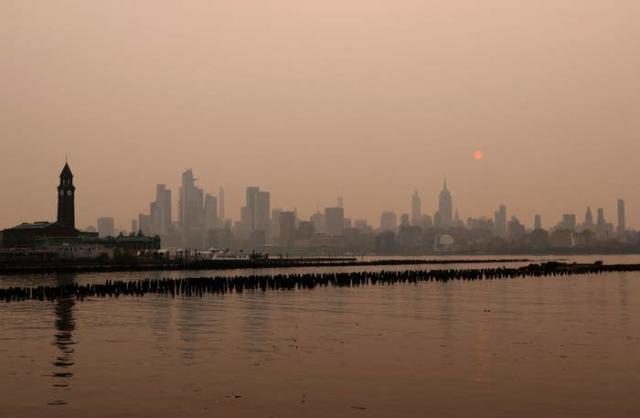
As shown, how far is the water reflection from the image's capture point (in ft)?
92.2

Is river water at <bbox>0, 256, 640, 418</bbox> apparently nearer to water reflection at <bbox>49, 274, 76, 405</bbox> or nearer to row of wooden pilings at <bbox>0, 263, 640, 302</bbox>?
water reflection at <bbox>49, 274, 76, 405</bbox>

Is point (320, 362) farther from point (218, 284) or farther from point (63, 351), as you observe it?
point (218, 284)

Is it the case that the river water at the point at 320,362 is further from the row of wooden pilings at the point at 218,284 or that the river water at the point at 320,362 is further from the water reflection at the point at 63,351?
the row of wooden pilings at the point at 218,284

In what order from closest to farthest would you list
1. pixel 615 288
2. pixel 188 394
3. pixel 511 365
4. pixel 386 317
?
pixel 188 394 < pixel 511 365 < pixel 386 317 < pixel 615 288

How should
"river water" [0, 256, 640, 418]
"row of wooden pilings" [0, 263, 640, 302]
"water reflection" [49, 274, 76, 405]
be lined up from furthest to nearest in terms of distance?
"row of wooden pilings" [0, 263, 640, 302]
"water reflection" [49, 274, 76, 405]
"river water" [0, 256, 640, 418]

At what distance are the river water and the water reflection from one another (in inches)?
3.6

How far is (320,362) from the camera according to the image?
33.8 meters

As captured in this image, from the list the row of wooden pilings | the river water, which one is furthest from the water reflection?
the row of wooden pilings

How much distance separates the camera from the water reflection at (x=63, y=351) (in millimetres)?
28094

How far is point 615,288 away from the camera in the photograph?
93250mm

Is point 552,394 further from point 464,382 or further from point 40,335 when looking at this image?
point 40,335

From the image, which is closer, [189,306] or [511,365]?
[511,365]

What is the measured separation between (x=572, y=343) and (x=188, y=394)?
71.1 feet

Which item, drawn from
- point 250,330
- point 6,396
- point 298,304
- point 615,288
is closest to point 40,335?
point 250,330
